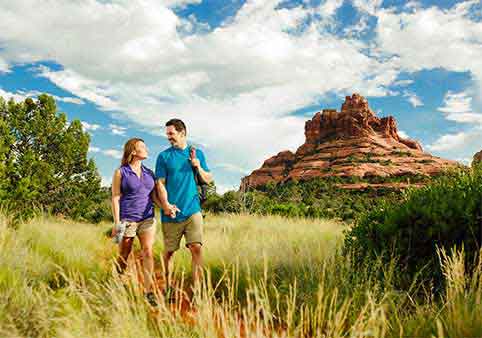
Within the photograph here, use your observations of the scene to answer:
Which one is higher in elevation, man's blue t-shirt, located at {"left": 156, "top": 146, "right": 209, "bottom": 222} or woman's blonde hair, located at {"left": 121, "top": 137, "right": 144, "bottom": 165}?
woman's blonde hair, located at {"left": 121, "top": 137, "right": 144, "bottom": 165}

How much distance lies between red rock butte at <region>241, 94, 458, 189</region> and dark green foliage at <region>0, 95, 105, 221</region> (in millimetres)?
49320

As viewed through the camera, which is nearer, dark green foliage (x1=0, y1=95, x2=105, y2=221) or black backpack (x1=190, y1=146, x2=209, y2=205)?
black backpack (x1=190, y1=146, x2=209, y2=205)

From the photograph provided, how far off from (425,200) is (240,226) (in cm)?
669

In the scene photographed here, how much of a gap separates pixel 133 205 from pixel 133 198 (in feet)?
0.29

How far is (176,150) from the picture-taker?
16.8 ft

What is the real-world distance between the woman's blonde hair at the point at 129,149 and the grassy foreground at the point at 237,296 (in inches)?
58.5

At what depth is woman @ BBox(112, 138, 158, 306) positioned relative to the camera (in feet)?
16.7

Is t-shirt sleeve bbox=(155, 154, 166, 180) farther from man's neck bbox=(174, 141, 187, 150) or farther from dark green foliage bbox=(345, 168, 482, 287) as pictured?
dark green foliage bbox=(345, 168, 482, 287)

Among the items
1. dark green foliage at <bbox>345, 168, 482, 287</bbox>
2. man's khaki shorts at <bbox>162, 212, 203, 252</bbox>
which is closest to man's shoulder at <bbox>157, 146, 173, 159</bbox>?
man's khaki shorts at <bbox>162, 212, 203, 252</bbox>

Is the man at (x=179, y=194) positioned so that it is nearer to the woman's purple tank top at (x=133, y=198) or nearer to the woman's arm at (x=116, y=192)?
the woman's purple tank top at (x=133, y=198)

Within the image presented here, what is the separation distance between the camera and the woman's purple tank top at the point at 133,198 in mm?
5129

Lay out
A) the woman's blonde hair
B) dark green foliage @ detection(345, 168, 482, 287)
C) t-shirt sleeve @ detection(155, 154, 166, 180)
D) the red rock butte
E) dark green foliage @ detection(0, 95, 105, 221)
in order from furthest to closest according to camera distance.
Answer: the red rock butte < dark green foliage @ detection(0, 95, 105, 221) < the woman's blonde hair < t-shirt sleeve @ detection(155, 154, 166, 180) < dark green foliage @ detection(345, 168, 482, 287)

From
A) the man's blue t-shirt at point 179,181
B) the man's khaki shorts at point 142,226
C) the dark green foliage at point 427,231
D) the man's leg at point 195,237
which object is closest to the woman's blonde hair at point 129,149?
the man's blue t-shirt at point 179,181

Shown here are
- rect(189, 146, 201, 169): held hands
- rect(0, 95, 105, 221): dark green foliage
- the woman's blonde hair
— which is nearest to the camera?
rect(189, 146, 201, 169): held hands
